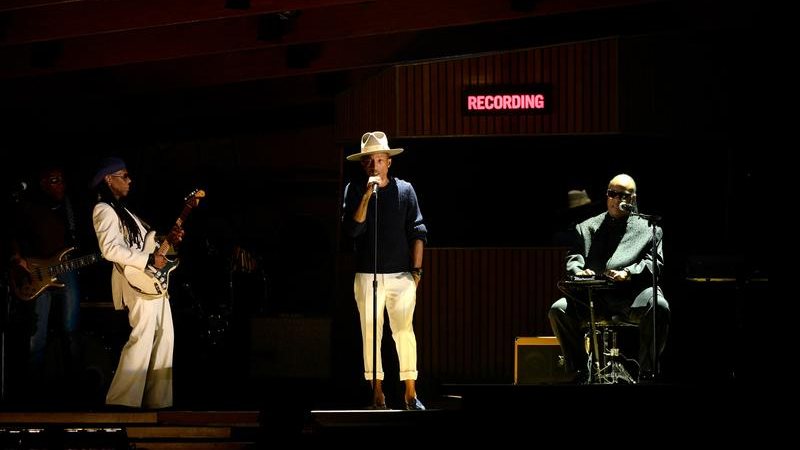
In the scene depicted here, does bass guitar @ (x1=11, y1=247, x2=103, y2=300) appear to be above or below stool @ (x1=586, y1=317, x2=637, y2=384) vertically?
above

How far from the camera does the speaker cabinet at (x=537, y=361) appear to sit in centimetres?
825

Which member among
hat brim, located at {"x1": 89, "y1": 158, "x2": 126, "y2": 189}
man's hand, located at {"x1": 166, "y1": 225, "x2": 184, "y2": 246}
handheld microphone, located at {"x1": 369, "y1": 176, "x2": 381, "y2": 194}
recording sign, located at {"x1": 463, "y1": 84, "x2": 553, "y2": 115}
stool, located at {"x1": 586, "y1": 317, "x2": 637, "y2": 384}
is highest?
recording sign, located at {"x1": 463, "y1": 84, "x2": 553, "y2": 115}

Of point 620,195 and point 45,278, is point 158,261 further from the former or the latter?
point 620,195

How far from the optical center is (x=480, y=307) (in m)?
9.45

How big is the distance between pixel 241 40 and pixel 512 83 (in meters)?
2.46

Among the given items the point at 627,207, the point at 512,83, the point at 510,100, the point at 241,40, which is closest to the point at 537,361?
the point at 627,207

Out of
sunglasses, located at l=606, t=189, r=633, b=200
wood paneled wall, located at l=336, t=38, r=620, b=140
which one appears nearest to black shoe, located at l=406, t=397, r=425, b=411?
sunglasses, located at l=606, t=189, r=633, b=200

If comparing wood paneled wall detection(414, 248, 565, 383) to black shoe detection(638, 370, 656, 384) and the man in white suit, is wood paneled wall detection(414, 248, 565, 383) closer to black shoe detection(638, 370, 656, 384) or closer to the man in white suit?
black shoe detection(638, 370, 656, 384)

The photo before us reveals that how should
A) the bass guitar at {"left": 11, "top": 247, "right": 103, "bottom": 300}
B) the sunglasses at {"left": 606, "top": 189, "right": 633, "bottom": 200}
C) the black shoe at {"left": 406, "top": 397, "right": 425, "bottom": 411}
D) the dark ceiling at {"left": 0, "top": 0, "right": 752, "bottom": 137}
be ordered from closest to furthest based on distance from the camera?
the black shoe at {"left": 406, "top": 397, "right": 425, "bottom": 411} < the sunglasses at {"left": 606, "top": 189, "right": 633, "bottom": 200} < the dark ceiling at {"left": 0, "top": 0, "right": 752, "bottom": 137} < the bass guitar at {"left": 11, "top": 247, "right": 103, "bottom": 300}

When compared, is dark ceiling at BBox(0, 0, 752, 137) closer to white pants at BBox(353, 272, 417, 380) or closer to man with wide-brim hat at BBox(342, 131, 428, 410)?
man with wide-brim hat at BBox(342, 131, 428, 410)

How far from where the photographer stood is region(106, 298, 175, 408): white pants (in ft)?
24.6

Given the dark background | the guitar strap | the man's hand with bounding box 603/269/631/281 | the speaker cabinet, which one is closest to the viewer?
the man's hand with bounding box 603/269/631/281

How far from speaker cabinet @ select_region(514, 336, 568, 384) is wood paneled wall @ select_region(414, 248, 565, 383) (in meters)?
1.10

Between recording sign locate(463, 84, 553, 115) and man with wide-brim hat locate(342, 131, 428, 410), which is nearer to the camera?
man with wide-brim hat locate(342, 131, 428, 410)
